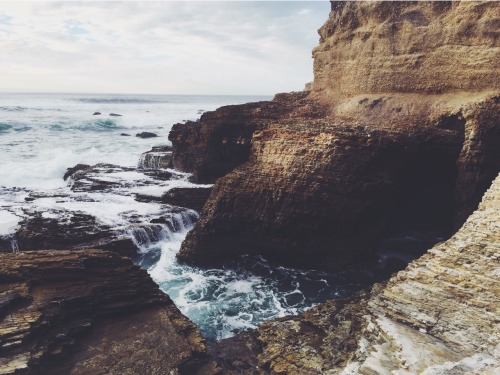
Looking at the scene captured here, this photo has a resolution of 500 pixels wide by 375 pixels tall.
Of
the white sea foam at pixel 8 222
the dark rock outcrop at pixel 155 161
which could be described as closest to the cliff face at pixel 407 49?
the dark rock outcrop at pixel 155 161

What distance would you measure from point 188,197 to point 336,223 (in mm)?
7775

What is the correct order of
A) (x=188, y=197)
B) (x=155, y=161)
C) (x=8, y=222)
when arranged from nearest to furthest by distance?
(x=8, y=222)
(x=188, y=197)
(x=155, y=161)

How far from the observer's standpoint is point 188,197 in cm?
1927

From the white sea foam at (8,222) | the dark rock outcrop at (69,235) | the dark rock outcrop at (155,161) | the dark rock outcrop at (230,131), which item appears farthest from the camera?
the dark rock outcrop at (155,161)

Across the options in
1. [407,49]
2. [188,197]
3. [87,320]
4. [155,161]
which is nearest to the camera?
[87,320]

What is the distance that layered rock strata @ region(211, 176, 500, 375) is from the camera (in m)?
6.83

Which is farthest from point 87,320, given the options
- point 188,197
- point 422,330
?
point 188,197

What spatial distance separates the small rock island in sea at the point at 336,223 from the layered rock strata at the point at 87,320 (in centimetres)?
3

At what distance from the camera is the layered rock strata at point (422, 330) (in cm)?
683

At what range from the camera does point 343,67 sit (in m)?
19.0

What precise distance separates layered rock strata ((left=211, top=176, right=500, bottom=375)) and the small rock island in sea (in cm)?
3

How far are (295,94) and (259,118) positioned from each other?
4417 mm

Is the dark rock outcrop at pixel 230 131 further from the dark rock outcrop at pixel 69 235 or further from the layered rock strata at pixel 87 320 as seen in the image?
the layered rock strata at pixel 87 320

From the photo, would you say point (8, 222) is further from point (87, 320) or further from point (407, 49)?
point (407, 49)
